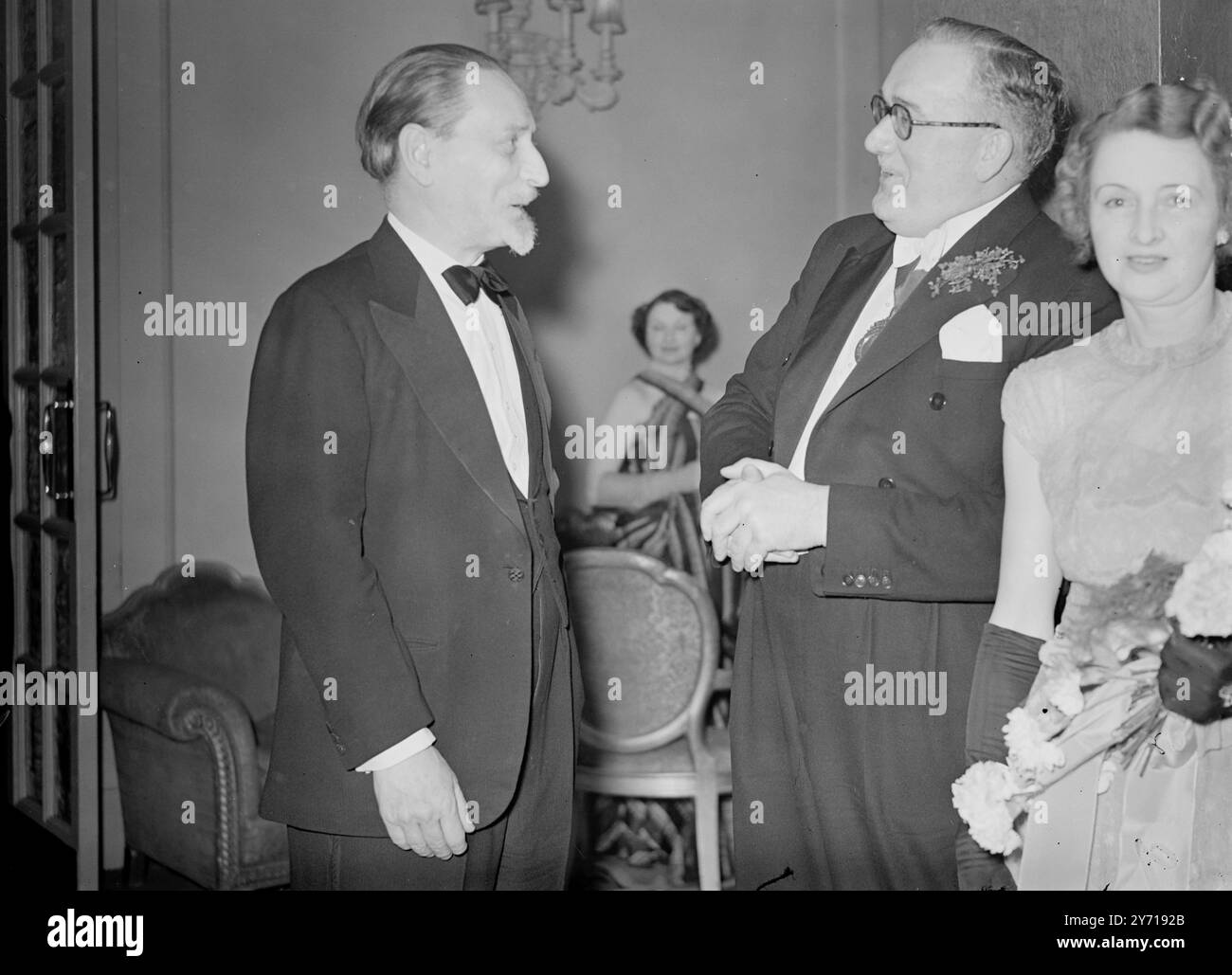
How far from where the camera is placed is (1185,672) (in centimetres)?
179

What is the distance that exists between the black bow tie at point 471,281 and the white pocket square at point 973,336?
0.68 meters

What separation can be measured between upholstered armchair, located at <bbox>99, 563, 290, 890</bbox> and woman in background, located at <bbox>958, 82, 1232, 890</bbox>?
3.95 feet

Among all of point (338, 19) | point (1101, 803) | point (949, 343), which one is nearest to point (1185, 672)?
point (1101, 803)

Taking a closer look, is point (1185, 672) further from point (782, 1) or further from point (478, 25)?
point (478, 25)

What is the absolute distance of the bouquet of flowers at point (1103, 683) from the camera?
1757 millimetres

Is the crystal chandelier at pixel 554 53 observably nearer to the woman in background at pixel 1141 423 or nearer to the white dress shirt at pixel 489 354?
the white dress shirt at pixel 489 354

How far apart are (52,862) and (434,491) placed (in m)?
1.07

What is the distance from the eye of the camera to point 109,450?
216 cm

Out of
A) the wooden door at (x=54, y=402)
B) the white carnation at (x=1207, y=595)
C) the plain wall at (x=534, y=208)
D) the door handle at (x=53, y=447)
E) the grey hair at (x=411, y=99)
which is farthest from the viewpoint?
the door handle at (x=53, y=447)

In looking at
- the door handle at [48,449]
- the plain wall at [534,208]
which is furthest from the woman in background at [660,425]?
the door handle at [48,449]

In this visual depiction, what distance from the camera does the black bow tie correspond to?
1836 mm

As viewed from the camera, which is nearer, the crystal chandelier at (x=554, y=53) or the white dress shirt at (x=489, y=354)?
the white dress shirt at (x=489, y=354)

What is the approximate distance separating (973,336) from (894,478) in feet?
0.79

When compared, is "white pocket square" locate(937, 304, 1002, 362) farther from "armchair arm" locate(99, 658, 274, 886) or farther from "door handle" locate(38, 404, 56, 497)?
"door handle" locate(38, 404, 56, 497)
